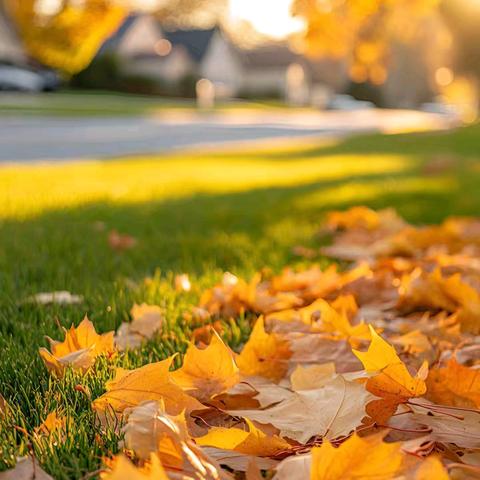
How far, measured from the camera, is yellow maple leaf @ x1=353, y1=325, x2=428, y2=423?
1244mm

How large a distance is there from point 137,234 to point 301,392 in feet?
8.31

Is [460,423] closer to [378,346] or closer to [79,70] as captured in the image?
[378,346]

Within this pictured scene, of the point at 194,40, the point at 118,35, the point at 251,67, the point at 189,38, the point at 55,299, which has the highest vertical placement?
the point at 55,299

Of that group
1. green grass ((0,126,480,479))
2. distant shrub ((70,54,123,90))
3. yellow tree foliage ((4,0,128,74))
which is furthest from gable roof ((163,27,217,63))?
green grass ((0,126,480,479))

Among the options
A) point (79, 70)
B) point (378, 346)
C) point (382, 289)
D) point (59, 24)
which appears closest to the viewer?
point (378, 346)

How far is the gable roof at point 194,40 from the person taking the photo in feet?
188

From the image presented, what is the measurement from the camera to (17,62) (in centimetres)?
3978

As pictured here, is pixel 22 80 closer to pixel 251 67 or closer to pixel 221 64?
pixel 221 64

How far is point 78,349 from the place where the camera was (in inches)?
65.2

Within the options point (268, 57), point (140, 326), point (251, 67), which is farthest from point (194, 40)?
point (140, 326)

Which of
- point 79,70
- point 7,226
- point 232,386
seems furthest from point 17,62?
point 232,386

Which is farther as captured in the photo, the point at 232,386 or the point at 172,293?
the point at 172,293

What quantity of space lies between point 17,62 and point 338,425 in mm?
41487

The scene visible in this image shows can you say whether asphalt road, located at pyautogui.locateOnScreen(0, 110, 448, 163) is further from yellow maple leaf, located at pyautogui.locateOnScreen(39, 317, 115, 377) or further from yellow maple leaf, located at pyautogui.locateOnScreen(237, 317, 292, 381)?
yellow maple leaf, located at pyautogui.locateOnScreen(237, 317, 292, 381)
